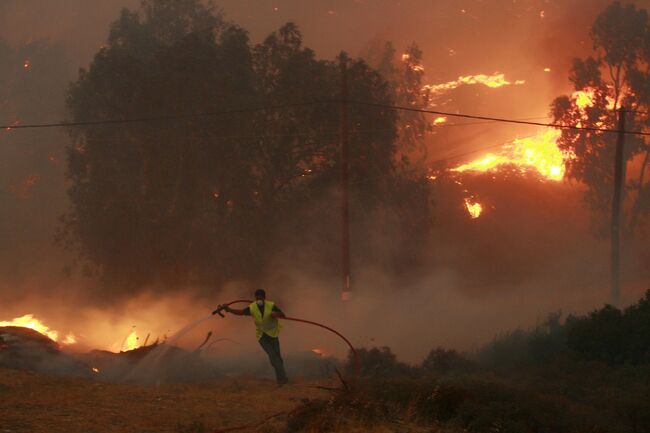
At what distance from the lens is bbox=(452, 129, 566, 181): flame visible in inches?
1953

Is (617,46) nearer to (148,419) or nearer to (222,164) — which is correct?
(222,164)

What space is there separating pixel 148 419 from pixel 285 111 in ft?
71.8

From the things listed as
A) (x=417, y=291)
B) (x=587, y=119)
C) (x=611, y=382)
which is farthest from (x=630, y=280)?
(x=611, y=382)

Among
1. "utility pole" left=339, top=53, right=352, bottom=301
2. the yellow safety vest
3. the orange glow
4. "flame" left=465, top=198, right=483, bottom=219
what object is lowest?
the yellow safety vest

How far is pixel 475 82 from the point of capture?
183 feet

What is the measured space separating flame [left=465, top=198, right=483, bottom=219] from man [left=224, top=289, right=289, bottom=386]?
116 feet

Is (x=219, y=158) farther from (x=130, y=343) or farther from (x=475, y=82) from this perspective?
(x=475, y=82)

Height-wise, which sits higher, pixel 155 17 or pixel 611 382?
pixel 155 17

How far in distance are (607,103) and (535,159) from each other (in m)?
6.58

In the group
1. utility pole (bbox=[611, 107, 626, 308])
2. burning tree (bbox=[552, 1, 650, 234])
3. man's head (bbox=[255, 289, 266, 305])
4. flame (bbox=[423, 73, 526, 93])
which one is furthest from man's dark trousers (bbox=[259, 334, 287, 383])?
flame (bbox=[423, 73, 526, 93])

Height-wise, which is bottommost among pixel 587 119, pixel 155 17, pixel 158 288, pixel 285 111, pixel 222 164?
pixel 158 288

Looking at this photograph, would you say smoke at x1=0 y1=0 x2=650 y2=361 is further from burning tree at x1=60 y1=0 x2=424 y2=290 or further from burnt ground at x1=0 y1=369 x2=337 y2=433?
burnt ground at x1=0 y1=369 x2=337 y2=433

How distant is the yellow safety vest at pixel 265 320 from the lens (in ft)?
42.2

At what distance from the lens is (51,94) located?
5394 cm
